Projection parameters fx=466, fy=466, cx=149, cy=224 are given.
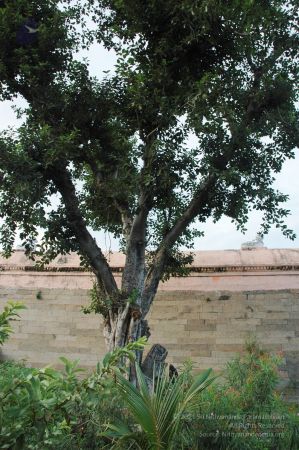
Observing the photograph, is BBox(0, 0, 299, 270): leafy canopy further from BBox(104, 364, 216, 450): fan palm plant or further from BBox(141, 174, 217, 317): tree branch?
BBox(104, 364, 216, 450): fan palm plant

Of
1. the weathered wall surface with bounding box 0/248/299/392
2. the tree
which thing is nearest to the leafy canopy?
the tree

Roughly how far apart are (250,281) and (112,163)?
401 cm

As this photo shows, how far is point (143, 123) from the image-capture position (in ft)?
23.6

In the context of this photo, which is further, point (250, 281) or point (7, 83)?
point (250, 281)

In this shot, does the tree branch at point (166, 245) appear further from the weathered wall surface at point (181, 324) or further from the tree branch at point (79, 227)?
the weathered wall surface at point (181, 324)

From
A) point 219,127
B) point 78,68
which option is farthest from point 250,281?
point 78,68

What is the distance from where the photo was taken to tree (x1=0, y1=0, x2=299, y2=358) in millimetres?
6438

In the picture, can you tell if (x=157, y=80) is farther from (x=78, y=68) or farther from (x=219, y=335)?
(x=219, y=335)

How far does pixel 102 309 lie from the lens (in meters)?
7.07

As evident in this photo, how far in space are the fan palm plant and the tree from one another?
3.23 meters

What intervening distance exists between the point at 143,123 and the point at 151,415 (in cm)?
496

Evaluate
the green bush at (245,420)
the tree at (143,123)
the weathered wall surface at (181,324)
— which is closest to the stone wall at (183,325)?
the weathered wall surface at (181,324)

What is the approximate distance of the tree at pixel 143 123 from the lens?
21.1ft

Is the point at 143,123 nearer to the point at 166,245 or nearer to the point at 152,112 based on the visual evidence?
the point at 152,112
